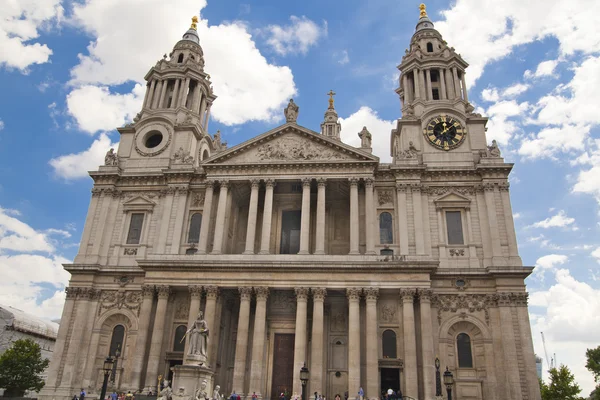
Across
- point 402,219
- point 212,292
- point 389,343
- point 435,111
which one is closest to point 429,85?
point 435,111

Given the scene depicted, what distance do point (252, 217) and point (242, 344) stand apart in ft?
29.8

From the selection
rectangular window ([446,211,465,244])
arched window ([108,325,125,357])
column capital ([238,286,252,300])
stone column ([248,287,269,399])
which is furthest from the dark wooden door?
rectangular window ([446,211,465,244])

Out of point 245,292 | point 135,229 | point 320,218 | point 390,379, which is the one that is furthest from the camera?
point 135,229

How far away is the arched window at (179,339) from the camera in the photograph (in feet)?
107

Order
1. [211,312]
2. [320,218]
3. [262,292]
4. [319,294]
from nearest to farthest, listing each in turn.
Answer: [319,294], [211,312], [262,292], [320,218]

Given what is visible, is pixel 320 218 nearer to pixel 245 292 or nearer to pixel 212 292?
pixel 245 292

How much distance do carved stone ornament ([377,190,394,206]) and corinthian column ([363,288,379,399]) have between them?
7854 millimetres

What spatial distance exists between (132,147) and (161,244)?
417 inches

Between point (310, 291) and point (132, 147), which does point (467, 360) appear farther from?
point (132, 147)

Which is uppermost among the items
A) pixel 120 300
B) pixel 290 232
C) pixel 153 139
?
pixel 153 139

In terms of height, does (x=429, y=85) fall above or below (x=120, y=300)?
above

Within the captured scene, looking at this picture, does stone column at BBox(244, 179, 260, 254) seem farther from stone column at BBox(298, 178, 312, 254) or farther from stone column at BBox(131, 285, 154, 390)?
stone column at BBox(131, 285, 154, 390)

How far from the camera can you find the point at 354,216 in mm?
34062

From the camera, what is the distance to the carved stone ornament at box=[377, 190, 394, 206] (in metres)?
35.9
